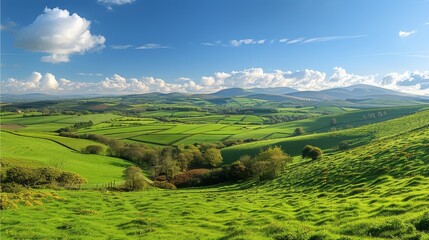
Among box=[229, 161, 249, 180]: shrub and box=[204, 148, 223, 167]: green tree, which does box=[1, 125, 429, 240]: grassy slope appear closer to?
box=[229, 161, 249, 180]: shrub

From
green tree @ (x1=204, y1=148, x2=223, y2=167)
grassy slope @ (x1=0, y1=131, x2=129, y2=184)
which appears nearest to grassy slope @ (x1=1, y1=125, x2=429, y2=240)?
grassy slope @ (x1=0, y1=131, x2=129, y2=184)

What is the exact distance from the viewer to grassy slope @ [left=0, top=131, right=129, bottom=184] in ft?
276

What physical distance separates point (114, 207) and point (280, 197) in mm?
21099

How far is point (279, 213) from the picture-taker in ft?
103

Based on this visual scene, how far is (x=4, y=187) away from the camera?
142 ft

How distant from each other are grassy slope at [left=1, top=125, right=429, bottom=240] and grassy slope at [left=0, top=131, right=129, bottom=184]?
136ft

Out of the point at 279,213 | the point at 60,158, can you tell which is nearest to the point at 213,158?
the point at 60,158

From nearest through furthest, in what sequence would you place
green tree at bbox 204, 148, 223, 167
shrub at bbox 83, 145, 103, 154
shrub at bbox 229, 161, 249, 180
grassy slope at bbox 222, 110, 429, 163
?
shrub at bbox 229, 161, 249, 180 → green tree at bbox 204, 148, 223, 167 → grassy slope at bbox 222, 110, 429, 163 → shrub at bbox 83, 145, 103, 154

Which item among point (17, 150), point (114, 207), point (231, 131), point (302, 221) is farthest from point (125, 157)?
point (302, 221)

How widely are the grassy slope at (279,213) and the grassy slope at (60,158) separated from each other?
41.5 metres

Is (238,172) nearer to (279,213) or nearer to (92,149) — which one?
(279,213)

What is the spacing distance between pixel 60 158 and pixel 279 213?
8232 cm

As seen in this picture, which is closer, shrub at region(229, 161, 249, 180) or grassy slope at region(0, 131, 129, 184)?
shrub at region(229, 161, 249, 180)

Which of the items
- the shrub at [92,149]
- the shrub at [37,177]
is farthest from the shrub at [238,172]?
the shrub at [92,149]
